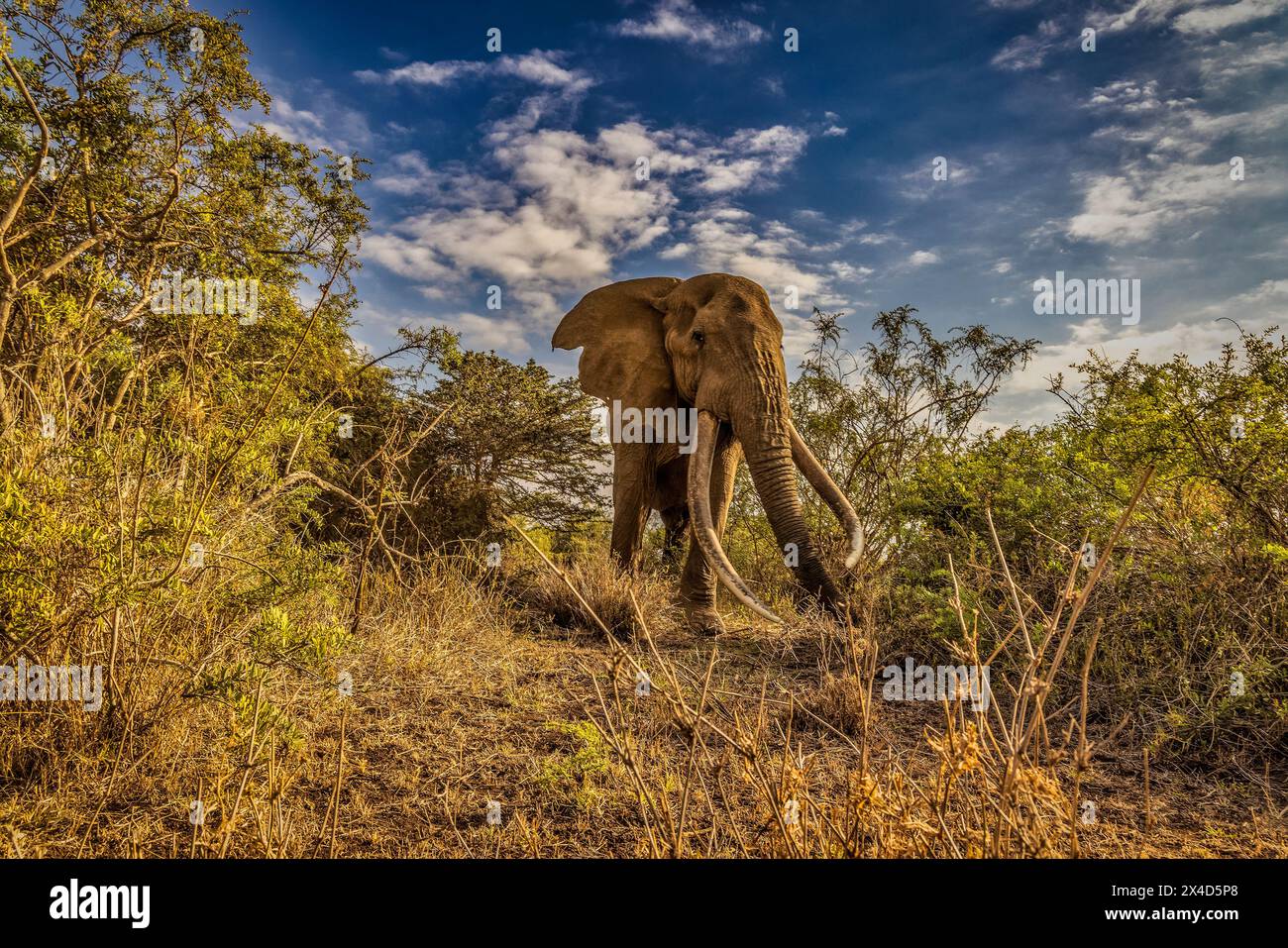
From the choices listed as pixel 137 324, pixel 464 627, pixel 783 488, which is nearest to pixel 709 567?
pixel 783 488

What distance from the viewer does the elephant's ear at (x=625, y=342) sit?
7.72 metres

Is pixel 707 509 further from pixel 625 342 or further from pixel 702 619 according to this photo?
pixel 625 342

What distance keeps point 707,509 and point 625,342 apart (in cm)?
293

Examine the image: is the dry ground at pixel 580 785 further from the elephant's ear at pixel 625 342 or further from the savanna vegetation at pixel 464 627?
the elephant's ear at pixel 625 342

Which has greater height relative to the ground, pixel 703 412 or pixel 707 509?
pixel 703 412

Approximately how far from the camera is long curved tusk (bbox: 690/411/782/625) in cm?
494

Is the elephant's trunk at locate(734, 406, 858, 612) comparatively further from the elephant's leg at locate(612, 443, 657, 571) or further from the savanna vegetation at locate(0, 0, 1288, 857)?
the elephant's leg at locate(612, 443, 657, 571)

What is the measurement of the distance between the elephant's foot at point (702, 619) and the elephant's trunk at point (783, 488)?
1.16 meters

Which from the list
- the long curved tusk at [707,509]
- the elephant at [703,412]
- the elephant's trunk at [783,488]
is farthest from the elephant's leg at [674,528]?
the elephant's trunk at [783,488]

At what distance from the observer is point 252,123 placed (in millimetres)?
7262

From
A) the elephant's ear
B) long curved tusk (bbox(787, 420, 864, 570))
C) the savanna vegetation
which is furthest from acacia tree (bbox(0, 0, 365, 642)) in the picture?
long curved tusk (bbox(787, 420, 864, 570))

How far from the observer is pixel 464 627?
560 centimetres

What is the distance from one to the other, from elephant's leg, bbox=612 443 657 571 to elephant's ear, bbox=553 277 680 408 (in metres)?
0.61
